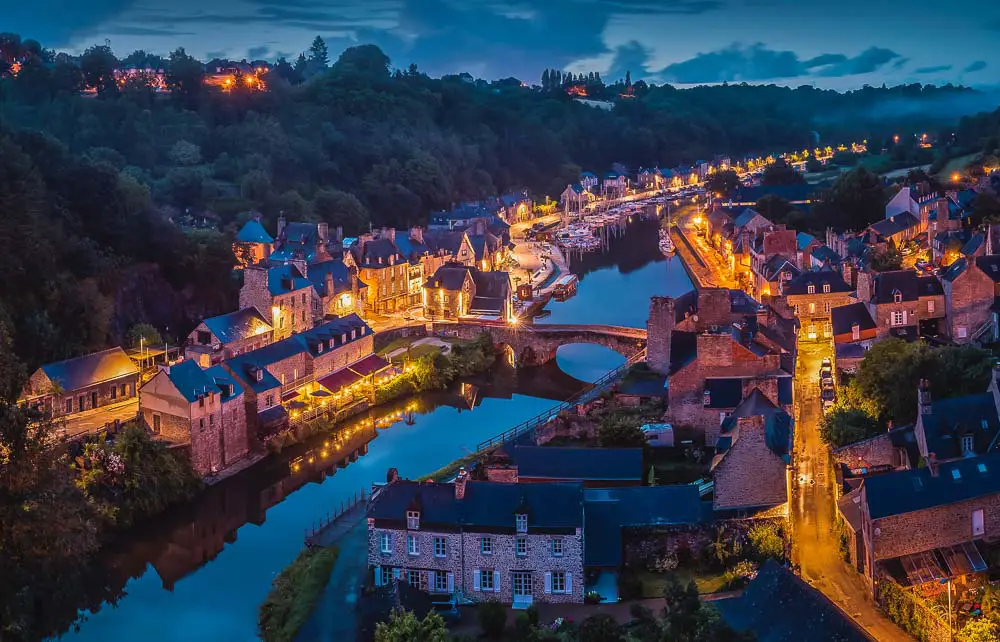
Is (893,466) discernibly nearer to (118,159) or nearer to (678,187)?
(118,159)

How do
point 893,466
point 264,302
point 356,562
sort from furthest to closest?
point 264,302 → point 893,466 → point 356,562

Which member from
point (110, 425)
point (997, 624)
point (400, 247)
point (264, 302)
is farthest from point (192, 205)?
point (997, 624)

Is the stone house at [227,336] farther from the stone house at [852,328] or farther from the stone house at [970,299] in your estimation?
the stone house at [970,299]

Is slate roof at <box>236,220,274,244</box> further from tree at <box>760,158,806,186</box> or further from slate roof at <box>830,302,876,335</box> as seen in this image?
tree at <box>760,158,806,186</box>

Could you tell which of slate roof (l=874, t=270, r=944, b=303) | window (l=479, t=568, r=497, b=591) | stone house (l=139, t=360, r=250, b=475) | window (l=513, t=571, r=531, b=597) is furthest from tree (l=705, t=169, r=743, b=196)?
window (l=479, t=568, r=497, b=591)

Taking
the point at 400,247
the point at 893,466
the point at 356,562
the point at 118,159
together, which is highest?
the point at 118,159

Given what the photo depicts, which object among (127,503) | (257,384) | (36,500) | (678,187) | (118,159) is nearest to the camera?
(36,500)
